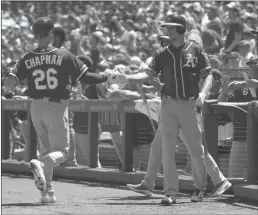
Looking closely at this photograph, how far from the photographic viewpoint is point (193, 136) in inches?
330

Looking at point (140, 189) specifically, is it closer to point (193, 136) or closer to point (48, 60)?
point (193, 136)

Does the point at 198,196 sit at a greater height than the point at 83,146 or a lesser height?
lesser

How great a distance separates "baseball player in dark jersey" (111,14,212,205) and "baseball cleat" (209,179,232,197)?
386 mm

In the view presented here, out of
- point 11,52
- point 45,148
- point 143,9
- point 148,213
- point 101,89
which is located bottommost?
point 148,213

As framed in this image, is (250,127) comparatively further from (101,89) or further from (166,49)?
(101,89)

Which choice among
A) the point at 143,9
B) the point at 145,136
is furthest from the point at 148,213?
the point at 143,9

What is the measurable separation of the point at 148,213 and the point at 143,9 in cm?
1627

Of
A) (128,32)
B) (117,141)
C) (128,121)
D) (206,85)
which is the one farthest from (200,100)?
(128,32)

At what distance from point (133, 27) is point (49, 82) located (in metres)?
12.4

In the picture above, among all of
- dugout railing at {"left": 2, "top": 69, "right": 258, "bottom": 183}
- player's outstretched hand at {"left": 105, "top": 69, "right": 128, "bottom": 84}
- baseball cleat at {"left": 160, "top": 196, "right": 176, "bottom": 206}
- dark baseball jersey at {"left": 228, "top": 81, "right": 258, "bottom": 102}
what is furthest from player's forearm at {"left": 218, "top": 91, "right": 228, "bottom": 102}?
baseball cleat at {"left": 160, "top": 196, "right": 176, "bottom": 206}

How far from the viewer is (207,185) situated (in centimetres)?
933

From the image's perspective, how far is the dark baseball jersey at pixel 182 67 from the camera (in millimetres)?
8227

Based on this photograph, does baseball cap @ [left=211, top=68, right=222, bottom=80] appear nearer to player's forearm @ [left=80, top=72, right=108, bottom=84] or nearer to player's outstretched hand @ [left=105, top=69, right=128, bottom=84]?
player's outstretched hand @ [left=105, top=69, right=128, bottom=84]

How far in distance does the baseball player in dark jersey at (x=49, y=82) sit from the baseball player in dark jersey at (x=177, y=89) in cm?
93
